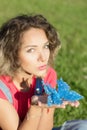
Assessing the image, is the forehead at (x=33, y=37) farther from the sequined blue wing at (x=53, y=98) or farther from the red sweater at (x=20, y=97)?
the sequined blue wing at (x=53, y=98)

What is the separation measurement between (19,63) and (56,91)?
45cm

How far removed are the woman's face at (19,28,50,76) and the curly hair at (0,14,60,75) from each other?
0.17 feet

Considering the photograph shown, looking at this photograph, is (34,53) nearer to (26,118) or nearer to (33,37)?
(33,37)

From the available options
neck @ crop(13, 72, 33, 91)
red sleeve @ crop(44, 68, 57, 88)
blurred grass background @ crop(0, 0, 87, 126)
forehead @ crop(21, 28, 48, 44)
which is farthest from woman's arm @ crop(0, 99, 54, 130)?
blurred grass background @ crop(0, 0, 87, 126)

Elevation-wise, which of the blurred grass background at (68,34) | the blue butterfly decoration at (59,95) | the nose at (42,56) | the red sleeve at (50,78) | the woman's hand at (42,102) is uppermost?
the nose at (42,56)

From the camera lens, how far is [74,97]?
3857 mm

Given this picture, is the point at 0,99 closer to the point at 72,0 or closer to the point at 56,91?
the point at 56,91

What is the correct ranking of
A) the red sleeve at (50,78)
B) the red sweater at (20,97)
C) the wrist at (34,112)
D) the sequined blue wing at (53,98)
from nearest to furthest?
1. the sequined blue wing at (53,98)
2. the wrist at (34,112)
3. the red sweater at (20,97)
4. the red sleeve at (50,78)

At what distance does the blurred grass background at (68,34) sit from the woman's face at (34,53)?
1.95m

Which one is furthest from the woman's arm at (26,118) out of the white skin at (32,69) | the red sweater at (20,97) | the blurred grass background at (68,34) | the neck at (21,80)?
the blurred grass background at (68,34)

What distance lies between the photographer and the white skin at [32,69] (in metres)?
3.94

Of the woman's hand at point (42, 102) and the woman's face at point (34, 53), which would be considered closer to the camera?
the woman's hand at point (42, 102)

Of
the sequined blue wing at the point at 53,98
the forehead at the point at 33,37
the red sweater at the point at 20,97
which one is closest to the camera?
the sequined blue wing at the point at 53,98

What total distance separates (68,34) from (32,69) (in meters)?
7.49
